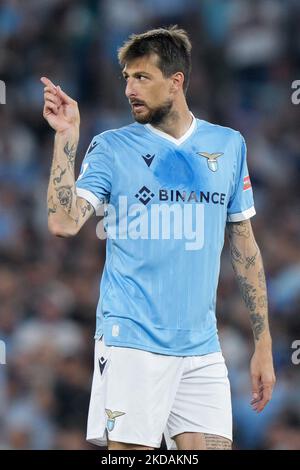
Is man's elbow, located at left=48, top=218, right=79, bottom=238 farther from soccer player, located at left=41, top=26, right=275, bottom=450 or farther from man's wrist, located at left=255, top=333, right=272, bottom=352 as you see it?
man's wrist, located at left=255, top=333, right=272, bottom=352

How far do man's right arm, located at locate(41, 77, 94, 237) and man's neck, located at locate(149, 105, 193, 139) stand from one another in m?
0.54

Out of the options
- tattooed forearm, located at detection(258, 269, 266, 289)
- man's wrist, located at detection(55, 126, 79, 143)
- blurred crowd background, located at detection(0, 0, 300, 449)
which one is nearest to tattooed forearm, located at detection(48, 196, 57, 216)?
man's wrist, located at detection(55, 126, 79, 143)

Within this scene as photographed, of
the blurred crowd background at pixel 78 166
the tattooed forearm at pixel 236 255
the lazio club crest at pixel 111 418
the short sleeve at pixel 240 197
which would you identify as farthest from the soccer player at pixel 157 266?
the blurred crowd background at pixel 78 166

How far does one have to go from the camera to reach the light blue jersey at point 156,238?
16.0 ft

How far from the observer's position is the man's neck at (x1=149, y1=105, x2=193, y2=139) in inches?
201

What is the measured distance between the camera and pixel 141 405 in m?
4.85

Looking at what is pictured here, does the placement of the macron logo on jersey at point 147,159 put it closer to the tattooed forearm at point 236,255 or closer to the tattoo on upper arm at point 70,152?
the tattoo on upper arm at point 70,152

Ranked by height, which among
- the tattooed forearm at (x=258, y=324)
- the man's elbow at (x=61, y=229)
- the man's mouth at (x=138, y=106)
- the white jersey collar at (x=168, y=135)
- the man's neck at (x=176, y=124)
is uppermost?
the man's mouth at (x=138, y=106)

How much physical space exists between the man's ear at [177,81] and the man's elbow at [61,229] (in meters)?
0.84

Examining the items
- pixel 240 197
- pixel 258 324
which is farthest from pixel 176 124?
pixel 258 324

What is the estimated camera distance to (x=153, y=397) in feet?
16.0
